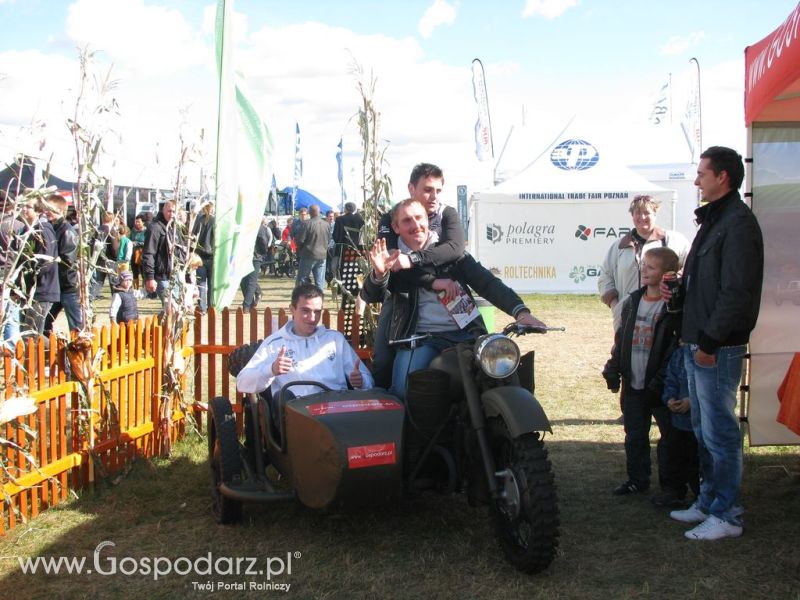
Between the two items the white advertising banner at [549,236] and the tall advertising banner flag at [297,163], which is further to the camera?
the tall advertising banner flag at [297,163]

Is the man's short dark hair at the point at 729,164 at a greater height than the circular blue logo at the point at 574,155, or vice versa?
the circular blue logo at the point at 574,155

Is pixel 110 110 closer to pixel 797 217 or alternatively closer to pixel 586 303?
pixel 797 217

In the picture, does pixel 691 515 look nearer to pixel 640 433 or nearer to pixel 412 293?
pixel 640 433

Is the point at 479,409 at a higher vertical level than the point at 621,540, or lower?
higher

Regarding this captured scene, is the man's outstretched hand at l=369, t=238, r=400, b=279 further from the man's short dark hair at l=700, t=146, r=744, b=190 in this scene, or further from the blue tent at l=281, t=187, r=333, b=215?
the blue tent at l=281, t=187, r=333, b=215

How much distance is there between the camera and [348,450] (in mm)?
3703

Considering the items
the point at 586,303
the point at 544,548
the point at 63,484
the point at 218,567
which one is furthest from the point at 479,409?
the point at 586,303

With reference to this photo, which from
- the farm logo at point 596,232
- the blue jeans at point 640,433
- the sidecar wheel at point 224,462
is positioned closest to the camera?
the sidecar wheel at point 224,462

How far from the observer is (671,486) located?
468cm

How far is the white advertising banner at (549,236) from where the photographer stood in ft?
55.1

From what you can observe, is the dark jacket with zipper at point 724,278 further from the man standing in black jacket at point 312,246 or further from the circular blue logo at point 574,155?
the circular blue logo at point 574,155

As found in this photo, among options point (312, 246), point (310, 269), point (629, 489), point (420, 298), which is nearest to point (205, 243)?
point (312, 246)

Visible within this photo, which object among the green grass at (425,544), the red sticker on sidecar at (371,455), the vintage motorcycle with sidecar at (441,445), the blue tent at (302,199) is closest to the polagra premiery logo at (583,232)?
the green grass at (425,544)

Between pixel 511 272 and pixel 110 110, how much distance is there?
13.3 meters
